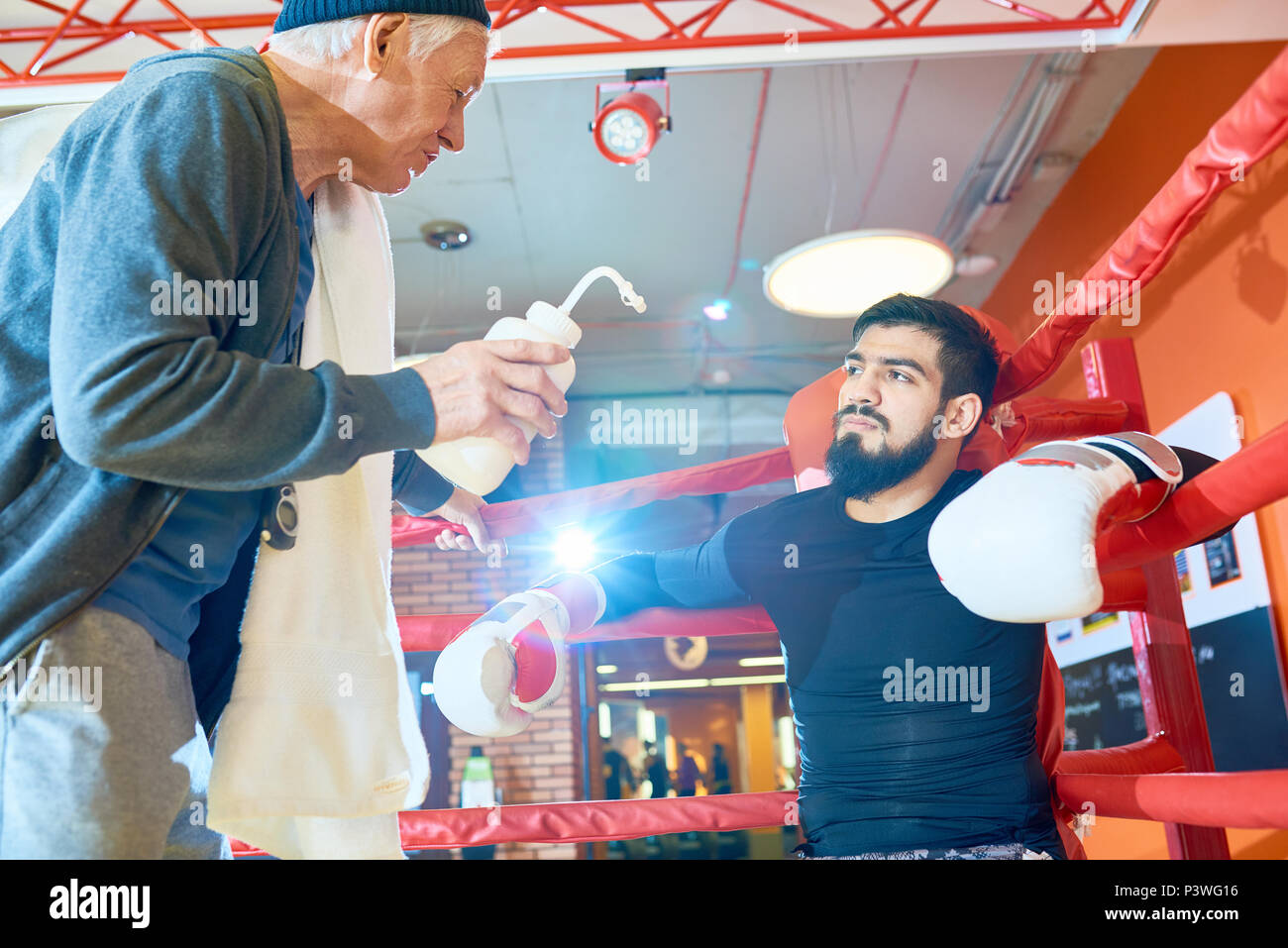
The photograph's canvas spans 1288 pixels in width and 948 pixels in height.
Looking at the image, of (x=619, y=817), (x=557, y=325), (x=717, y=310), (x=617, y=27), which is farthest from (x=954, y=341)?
(x=717, y=310)

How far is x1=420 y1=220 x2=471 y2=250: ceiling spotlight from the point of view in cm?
516

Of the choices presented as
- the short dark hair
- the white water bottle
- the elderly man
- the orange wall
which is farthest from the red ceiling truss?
the elderly man

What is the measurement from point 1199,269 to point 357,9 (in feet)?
11.7

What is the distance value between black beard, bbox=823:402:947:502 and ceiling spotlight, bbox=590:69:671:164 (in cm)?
202

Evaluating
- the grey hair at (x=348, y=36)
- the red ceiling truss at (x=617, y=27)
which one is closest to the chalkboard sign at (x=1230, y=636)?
the red ceiling truss at (x=617, y=27)

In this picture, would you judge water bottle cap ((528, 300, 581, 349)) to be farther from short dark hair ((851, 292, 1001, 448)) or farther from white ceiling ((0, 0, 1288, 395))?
white ceiling ((0, 0, 1288, 395))

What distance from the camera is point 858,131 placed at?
4492mm

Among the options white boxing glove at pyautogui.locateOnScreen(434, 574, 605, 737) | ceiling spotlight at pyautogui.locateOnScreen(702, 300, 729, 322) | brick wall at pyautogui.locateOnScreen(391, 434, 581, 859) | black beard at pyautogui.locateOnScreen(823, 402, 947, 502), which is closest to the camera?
white boxing glove at pyautogui.locateOnScreen(434, 574, 605, 737)

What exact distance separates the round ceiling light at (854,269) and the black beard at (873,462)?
207 cm

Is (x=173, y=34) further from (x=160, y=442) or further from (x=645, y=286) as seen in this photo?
(x=160, y=442)

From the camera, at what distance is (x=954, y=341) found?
157 centimetres

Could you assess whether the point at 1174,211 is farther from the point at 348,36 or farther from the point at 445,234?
the point at 445,234

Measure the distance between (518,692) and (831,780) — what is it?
49 cm
